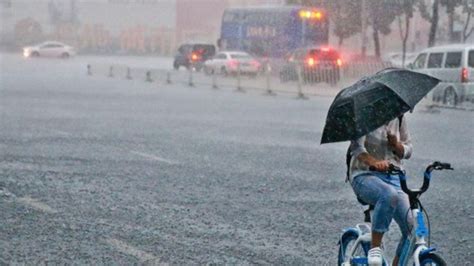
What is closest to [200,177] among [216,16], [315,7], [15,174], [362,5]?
[15,174]

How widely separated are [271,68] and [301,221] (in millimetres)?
26944

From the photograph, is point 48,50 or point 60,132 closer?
point 60,132

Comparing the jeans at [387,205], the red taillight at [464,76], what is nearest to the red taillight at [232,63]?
the red taillight at [464,76]

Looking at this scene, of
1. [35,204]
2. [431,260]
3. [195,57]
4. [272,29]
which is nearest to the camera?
[431,260]

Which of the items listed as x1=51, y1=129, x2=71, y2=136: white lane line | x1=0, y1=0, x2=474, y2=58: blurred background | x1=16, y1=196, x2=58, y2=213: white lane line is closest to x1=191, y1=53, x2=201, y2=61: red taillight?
x1=0, y1=0, x2=474, y2=58: blurred background

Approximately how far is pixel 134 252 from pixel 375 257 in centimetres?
235

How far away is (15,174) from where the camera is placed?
1144 centimetres

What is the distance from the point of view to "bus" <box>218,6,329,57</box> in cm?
4303

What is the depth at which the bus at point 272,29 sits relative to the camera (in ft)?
141

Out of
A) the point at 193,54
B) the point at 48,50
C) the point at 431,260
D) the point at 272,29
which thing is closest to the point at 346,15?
the point at 272,29

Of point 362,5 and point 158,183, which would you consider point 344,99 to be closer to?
point 158,183

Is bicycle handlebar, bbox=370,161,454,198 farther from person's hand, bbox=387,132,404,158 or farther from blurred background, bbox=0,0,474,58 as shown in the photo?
blurred background, bbox=0,0,474,58

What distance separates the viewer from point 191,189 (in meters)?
10.7

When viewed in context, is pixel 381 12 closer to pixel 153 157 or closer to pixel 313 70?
pixel 313 70
